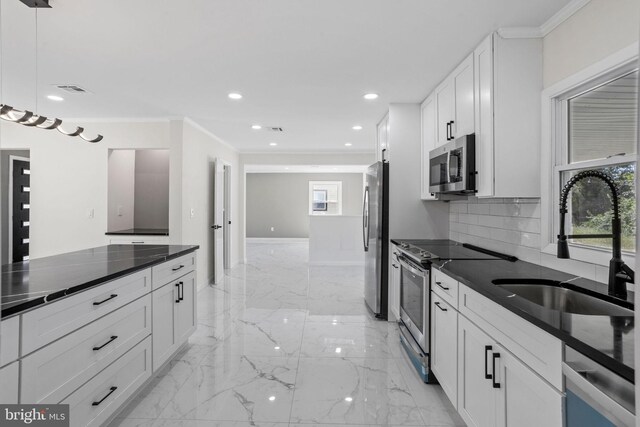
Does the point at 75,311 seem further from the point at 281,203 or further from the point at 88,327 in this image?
the point at 281,203

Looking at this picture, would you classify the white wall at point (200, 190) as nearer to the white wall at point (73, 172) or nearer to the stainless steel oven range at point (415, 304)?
the white wall at point (73, 172)

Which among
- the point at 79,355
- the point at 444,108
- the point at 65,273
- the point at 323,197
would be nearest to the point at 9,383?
the point at 79,355

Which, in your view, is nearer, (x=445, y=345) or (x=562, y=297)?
(x=562, y=297)

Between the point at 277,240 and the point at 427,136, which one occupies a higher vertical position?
the point at 427,136

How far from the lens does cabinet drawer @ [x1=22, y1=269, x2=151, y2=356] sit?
1430mm

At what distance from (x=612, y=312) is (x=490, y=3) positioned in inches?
66.2

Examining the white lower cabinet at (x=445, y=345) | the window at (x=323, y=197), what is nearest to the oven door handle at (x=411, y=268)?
the white lower cabinet at (x=445, y=345)

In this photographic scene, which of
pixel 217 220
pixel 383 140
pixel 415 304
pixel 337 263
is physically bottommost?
pixel 337 263

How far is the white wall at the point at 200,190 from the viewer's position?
15.2 ft

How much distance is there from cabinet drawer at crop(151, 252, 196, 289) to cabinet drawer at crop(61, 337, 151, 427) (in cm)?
39

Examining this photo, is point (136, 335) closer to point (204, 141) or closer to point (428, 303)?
point (428, 303)

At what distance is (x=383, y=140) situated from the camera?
172 inches

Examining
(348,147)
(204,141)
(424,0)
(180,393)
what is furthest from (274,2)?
(348,147)

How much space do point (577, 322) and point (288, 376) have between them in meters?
1.96
